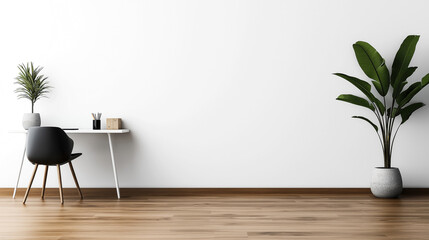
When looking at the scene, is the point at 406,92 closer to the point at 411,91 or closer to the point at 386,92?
the point at 411,91

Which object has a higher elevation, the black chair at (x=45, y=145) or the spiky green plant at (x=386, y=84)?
the spiky green plant at (x=386, y=84)

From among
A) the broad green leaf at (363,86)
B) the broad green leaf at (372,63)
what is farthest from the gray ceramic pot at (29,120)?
the broad green leaf at (372,63)

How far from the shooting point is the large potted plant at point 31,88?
12.2 feet

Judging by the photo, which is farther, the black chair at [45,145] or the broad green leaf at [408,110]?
the broad green leaf at [408,110]

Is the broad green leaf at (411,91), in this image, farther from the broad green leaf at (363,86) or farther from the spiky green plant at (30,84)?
the spiky green plant at (30,84)

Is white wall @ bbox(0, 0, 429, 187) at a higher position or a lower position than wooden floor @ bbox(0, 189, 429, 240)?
higher

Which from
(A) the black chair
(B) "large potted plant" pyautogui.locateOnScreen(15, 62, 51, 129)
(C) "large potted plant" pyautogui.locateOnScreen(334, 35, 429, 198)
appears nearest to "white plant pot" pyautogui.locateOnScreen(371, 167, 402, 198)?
(C) "large potted plant" pyautogui.locateOnScreen(334, 35, 429, 198)

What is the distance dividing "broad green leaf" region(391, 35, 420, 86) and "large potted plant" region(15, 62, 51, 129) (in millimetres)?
3086

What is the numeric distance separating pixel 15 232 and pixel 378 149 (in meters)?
3.03

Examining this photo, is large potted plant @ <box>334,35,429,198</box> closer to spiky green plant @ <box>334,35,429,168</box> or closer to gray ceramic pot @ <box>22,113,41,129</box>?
spiky green plant @ <box>334,35,429,168</box>

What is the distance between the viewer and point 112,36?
13.0 feet

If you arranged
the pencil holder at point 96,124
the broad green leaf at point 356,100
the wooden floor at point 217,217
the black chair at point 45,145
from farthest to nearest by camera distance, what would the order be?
the pencil holder at point 96,124, the broad green leaf at point 356,100, the black chair at point 45,145, the wooden floor at point 217,217

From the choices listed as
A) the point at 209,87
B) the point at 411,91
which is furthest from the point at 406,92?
the point at 209,87

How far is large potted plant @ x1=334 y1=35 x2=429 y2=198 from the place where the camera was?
3.58 meters
